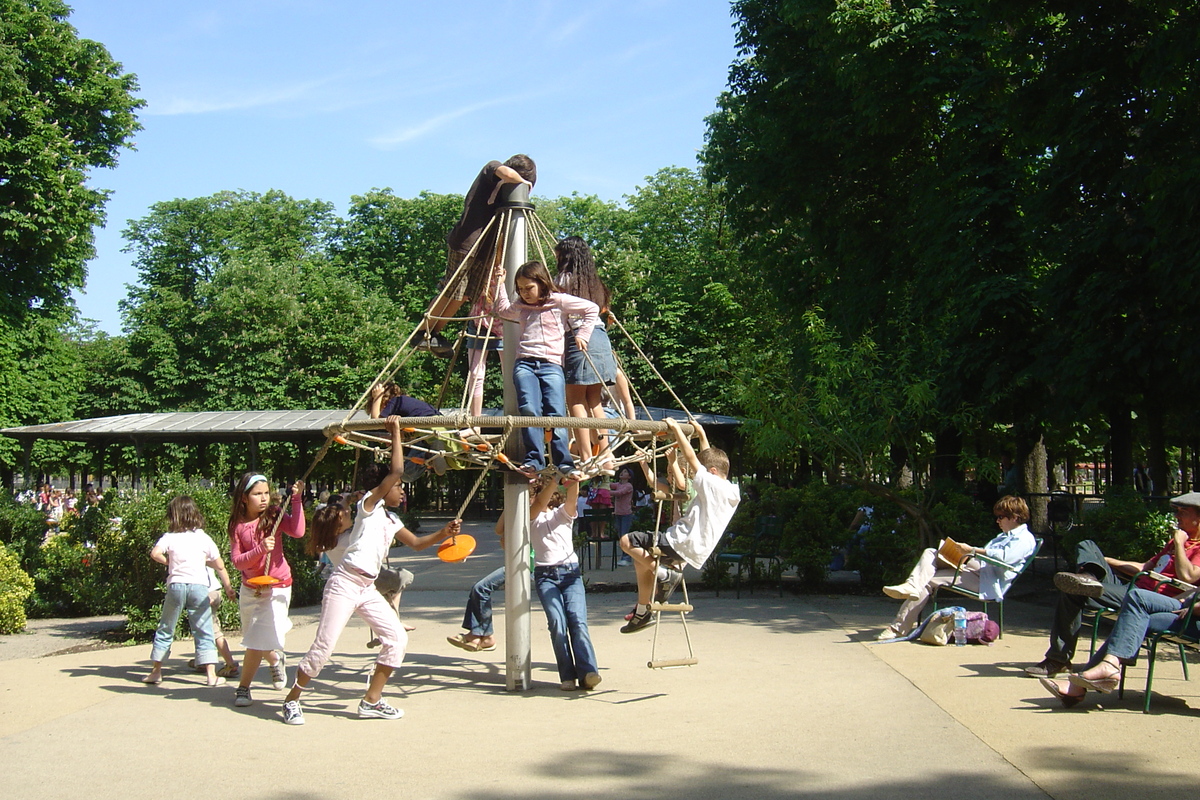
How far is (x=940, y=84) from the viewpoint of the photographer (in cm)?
A: 1334

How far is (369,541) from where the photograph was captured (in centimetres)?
600

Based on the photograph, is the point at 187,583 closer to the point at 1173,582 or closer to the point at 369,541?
the point at 369,541

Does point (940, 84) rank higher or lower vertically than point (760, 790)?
higher

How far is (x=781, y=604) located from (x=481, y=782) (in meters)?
6.87

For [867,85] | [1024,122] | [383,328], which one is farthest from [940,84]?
[383,328]

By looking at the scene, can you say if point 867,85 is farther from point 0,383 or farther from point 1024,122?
point 0,383

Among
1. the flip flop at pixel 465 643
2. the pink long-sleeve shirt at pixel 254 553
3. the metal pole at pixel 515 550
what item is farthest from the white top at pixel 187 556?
the metal pole at pixel 515 550

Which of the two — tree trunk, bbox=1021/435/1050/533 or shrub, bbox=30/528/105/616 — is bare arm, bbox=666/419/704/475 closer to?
shrub, bbox=30/528/105/616

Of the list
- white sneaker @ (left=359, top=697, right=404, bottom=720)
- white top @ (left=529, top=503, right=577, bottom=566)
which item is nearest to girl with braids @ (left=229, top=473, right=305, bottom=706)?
white sneaker @ (left=359, top=697, right=404, bottom=720)

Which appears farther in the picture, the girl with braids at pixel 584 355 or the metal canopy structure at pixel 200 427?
the metal canopy structure at pixel 200 427

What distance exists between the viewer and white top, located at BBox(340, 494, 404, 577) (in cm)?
593

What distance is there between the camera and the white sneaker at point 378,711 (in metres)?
5.93

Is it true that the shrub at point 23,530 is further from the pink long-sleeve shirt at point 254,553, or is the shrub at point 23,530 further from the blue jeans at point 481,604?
the blue jeans at point 481,604

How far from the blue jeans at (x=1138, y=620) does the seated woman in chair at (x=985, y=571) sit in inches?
77.2
